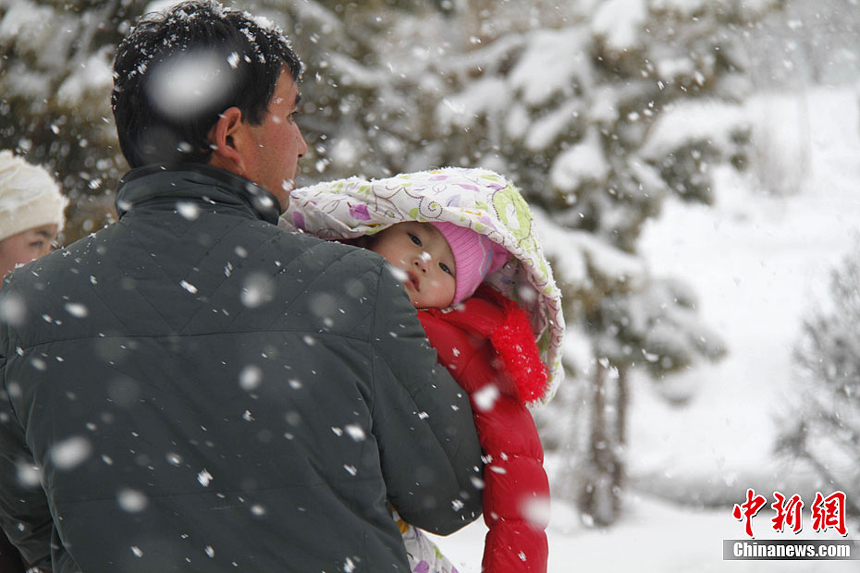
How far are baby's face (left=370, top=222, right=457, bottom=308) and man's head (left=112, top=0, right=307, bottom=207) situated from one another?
636 mm

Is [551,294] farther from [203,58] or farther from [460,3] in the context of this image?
[460,3]

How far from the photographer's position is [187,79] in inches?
51.0

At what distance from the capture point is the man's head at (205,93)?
130cm

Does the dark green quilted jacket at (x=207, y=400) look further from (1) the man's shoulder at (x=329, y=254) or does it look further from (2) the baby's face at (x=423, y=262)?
(2) the baby's face at (x=423, y=262)

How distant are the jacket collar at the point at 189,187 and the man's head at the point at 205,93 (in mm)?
33

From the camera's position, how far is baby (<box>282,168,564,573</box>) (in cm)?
165

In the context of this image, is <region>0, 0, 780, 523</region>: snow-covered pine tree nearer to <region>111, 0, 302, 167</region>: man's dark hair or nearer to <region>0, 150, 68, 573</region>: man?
<region>0, 150, 68, 573</region>: man

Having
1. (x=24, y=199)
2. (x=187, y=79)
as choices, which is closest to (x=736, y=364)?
(x=24, y=199)

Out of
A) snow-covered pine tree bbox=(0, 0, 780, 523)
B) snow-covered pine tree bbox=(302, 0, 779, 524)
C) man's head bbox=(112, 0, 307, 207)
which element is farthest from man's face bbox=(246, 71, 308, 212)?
snow-covered pine tree bbox=(302, 0, 779, 524)

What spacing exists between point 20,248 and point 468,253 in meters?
1.39

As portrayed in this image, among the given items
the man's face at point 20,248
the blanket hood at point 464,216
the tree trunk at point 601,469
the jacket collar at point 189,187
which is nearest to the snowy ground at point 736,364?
the tree trunk at point 601,469

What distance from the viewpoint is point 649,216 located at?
773 cm

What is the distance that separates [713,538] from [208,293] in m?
7.51

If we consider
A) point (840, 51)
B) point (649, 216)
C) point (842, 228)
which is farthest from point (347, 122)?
point (842, 228)
